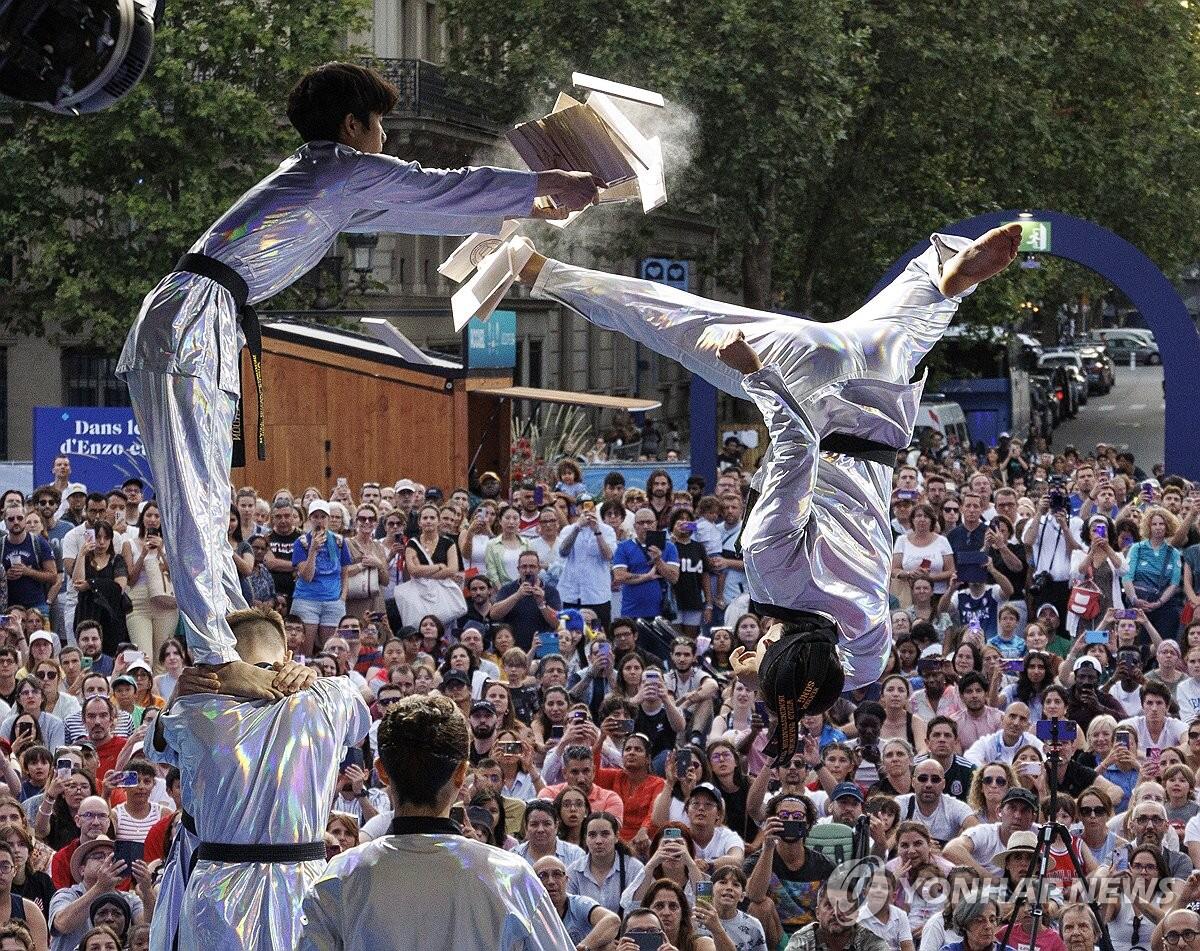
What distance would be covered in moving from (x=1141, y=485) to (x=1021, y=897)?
8.06m

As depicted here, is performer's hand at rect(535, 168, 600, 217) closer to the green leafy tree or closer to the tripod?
the tripod

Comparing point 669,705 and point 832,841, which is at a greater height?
point 669,705

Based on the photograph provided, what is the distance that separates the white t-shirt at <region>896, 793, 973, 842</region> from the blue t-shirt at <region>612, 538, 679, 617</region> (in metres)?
3.36

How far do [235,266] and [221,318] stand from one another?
0.14 meters

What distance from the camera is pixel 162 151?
2317cm

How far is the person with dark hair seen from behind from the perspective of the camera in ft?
14.0

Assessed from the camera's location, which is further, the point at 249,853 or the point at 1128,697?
the point at 1128,697

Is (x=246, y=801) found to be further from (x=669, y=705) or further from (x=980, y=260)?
(x=669, y=705)

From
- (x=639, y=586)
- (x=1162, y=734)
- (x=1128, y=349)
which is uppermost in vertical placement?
(x=1128, y=349)

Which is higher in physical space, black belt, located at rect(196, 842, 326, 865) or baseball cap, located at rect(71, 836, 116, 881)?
black belt, located at rect(196, 842, 326, 865)

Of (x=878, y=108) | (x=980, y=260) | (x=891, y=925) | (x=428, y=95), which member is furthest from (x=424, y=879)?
(x=878, y=108)

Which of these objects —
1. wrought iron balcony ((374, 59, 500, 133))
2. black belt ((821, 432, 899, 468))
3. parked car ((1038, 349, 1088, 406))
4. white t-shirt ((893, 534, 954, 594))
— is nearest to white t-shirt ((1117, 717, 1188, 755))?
white t-shirt ((893, 534, 954, 594))

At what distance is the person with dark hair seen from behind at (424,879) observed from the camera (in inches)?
168

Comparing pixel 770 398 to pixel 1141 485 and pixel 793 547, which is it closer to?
pixel 793 547
